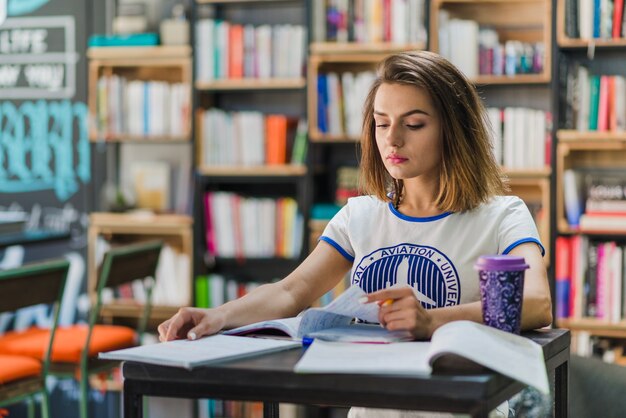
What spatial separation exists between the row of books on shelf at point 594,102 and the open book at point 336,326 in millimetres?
2577

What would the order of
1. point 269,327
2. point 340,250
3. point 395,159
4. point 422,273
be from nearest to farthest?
point 269,327 < point 395,159 < point 422,273 < point 340,250

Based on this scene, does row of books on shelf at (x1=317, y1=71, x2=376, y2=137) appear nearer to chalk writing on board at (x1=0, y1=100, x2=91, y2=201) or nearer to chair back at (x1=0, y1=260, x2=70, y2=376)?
chalk writing on board at (x1=0, y1=100, x2=91, y2=201)

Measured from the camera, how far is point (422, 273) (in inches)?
76.2

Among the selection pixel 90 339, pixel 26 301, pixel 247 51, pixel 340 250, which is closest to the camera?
pixel 340 250

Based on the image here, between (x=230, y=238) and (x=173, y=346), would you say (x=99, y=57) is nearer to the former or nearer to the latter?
(x=230, y=238)

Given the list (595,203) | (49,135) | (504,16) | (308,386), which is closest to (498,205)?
(308,386)

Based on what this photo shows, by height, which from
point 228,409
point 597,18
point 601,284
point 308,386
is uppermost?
point 597,18

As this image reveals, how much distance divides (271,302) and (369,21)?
8.48ft

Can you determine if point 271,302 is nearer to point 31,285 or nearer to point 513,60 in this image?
point 31,285

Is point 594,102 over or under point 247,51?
under

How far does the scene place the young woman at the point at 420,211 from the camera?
1.85m

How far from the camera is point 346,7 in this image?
4.27 m

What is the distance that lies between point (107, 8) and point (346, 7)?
1.28 metres

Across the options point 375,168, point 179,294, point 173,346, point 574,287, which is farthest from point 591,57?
point 173,346
